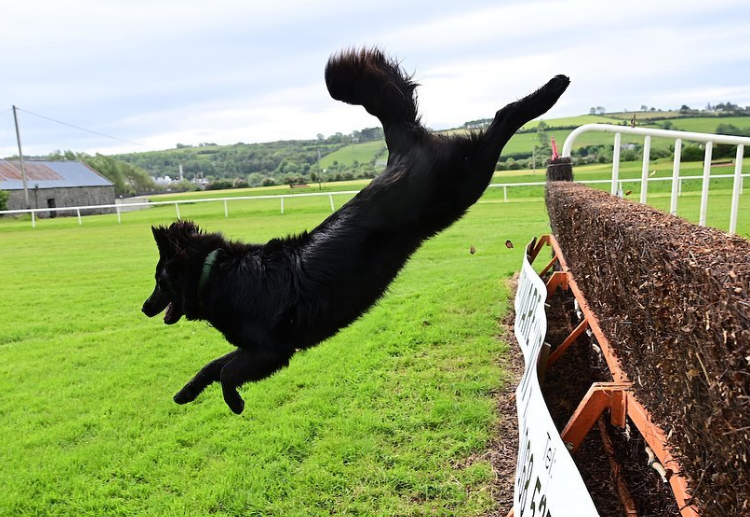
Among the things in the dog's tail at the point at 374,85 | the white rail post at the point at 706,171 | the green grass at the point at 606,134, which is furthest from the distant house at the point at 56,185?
the white rail post at the point at 706,171

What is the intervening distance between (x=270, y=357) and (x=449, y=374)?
302cm

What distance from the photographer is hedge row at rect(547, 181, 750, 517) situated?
1.58m

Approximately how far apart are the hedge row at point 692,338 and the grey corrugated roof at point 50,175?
4896 cm

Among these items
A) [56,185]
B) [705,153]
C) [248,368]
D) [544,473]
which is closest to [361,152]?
[705,153]

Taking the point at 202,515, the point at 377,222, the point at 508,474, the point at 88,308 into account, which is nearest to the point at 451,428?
the point at 508,474

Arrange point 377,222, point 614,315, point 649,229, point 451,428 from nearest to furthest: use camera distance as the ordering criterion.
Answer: point 649,229, point 377,222, point 614,315, point 451,428

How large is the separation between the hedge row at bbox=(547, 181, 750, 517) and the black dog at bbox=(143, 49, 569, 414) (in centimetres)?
90

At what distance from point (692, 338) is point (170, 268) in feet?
8.17

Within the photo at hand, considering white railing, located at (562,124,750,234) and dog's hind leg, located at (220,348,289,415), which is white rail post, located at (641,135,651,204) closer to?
white railing, located at (562,124,750,234)

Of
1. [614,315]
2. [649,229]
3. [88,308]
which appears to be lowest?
[88,308]

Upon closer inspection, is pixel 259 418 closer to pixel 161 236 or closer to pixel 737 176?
pixel 161 236

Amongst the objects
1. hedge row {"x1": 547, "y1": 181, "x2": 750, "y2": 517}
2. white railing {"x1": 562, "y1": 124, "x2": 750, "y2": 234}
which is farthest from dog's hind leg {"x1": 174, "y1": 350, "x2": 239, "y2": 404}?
white railing {"x1": 562, "y1": 124, "x2": 750, "y2": 234}

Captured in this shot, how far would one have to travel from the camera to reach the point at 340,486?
384 centimetres

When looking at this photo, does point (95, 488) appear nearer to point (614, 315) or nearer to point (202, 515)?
point (202, 515)
